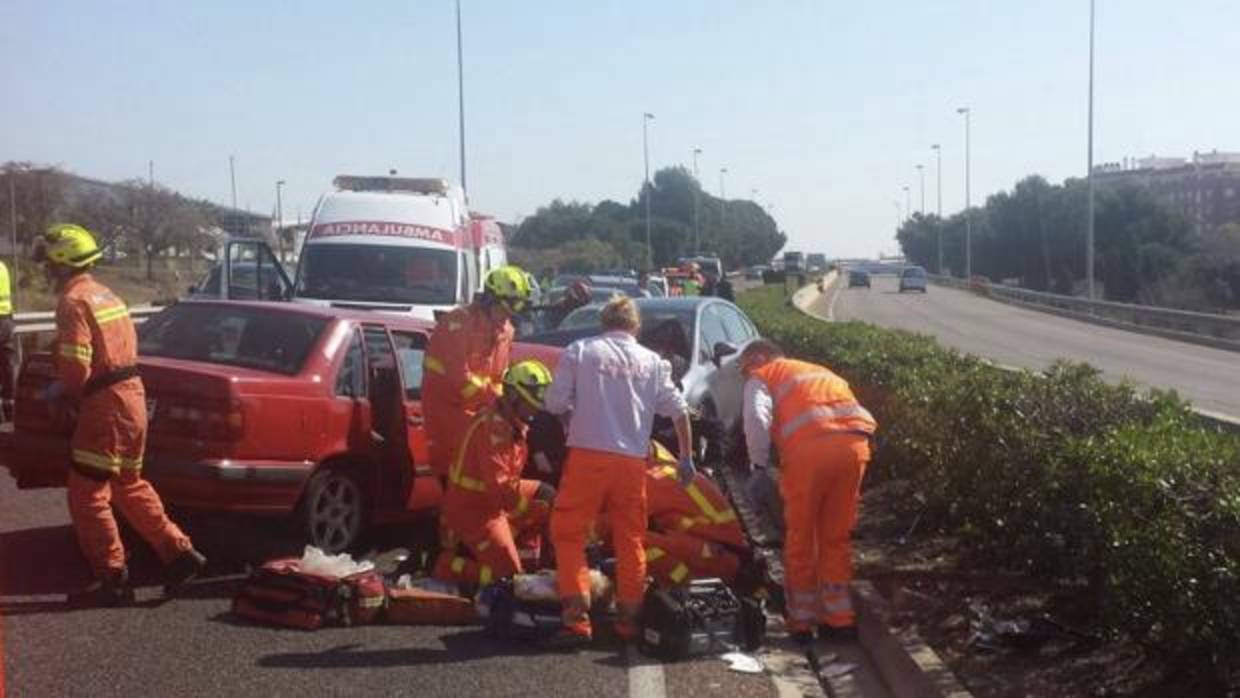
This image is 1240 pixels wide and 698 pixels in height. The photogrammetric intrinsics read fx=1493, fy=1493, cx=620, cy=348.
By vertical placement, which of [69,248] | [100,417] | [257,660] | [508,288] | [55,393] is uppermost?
[69,248]

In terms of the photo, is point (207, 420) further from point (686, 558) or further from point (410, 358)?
point (686, 558)

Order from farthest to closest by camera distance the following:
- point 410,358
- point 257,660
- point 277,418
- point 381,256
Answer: point 381,256 → point 410,358 → point 277,418 → point 257,660

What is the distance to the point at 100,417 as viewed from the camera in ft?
23.0

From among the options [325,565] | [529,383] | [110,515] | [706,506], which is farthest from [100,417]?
[706,506]

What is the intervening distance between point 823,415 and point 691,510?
106 centimetres

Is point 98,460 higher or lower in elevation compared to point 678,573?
higher

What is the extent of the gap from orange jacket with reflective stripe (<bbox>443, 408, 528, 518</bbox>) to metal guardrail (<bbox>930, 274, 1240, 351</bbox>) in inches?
1260

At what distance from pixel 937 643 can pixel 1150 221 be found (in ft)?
223

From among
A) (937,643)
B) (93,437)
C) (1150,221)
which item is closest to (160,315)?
(93,437)

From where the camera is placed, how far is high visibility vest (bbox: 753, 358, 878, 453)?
283 inches

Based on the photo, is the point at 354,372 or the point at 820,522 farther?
the point at 354,372

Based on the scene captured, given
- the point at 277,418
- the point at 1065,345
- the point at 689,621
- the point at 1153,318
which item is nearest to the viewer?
the point at 689,621

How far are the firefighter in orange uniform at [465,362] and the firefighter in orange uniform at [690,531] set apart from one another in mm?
1017

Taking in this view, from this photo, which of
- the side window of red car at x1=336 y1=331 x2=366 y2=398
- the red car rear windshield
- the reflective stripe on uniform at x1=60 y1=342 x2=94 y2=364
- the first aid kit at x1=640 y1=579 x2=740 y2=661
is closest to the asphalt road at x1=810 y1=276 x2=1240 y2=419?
the first aid kit at x1=640 y1=579 x2=740 y2=661
